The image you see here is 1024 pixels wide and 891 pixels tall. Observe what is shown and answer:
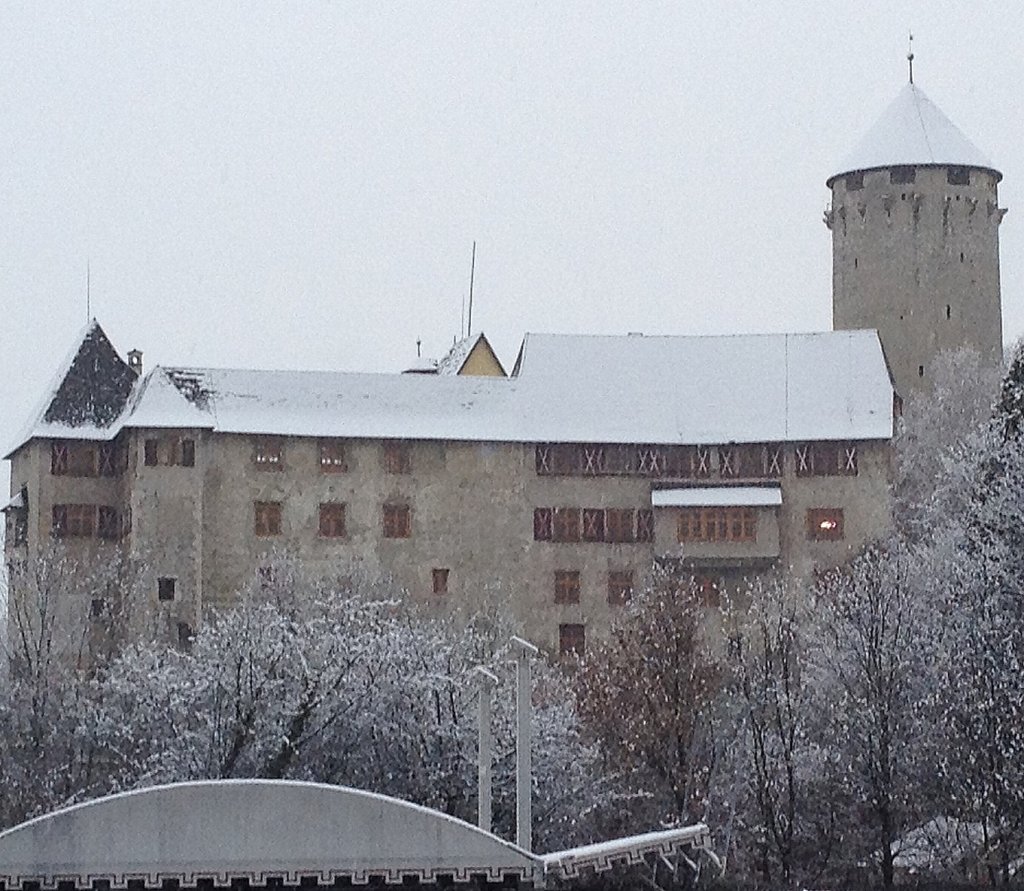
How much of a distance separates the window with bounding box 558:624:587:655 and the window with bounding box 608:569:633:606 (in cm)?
133

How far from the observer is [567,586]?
78.9 meters

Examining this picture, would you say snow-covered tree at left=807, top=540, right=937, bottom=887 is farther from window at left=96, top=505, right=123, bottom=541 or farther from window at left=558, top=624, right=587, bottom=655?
window at left=96, top=505, right=123, bottom=541

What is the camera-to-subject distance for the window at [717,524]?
7844 cm

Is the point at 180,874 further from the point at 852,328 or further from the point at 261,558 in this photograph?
the point at 852,328

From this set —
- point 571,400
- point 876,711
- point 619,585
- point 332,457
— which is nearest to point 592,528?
point 619,585

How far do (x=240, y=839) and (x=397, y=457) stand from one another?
42963 millimetres

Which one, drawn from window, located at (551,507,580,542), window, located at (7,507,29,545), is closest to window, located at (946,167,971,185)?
window, located at (551,507,580,542)

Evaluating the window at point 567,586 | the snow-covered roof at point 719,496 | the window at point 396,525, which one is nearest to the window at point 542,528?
the window at point 567,586

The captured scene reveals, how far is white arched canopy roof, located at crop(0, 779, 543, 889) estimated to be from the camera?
36.0 m

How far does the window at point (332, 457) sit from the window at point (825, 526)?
46.0 ft

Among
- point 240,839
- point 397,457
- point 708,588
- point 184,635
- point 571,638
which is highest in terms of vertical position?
point 397,457

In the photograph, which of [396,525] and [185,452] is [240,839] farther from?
[185,452]

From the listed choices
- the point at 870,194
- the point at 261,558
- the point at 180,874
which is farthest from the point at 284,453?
the point at 180,874

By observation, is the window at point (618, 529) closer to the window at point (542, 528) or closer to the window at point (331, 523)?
the window at point (542, 528)
